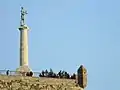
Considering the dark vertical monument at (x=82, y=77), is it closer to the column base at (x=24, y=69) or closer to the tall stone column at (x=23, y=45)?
the column base at (x=24, y=69)

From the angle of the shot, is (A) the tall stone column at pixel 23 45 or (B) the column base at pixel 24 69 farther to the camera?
(A) the tall stone column at pixel 23 45

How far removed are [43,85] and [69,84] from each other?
3256 mm

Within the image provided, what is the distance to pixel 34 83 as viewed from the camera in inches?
1702

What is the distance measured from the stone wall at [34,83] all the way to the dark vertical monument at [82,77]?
580 mm

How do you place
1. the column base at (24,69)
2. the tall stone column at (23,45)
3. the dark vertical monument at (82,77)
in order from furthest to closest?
the dark vertical monument at (82,77), the tall stone column at (23,45), the column base at (24,69)

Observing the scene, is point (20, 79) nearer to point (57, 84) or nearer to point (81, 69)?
point (57, 84)

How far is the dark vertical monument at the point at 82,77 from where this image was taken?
47.0m

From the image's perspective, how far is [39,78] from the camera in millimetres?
43719

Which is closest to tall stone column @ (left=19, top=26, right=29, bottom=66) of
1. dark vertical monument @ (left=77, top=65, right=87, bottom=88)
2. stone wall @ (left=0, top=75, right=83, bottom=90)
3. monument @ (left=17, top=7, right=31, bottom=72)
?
monument @ (left=17, top=7, right=31, bottom=72)

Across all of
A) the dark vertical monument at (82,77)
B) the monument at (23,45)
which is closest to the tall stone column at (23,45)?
the monument at (23,45)

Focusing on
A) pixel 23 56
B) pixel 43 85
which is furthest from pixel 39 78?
pixel 23 56

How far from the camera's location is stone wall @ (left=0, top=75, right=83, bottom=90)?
41.4m

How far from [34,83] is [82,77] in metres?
5.90

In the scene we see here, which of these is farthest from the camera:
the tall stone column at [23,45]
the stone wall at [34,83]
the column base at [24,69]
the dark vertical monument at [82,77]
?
the dark vertical monument at [82,77]
